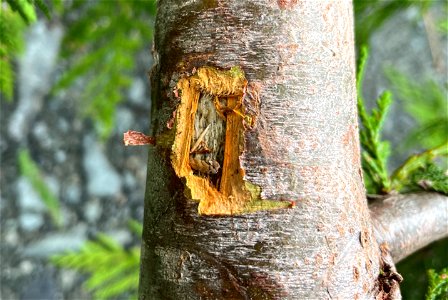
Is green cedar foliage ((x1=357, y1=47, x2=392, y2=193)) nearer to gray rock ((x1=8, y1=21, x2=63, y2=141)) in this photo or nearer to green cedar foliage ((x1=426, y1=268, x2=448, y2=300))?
green cedar foliage ((x1=426, y1=268, x2=448, y2=300))

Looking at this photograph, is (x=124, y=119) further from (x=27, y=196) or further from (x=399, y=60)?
(x=399, y=60)

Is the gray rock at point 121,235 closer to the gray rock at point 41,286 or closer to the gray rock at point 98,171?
the gray rock at point 98,171

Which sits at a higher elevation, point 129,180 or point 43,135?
point 43,135

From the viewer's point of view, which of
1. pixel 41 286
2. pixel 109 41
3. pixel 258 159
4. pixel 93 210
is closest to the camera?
pixel 258 159

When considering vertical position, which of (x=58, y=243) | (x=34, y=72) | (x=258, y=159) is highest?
(x=34, y=72)

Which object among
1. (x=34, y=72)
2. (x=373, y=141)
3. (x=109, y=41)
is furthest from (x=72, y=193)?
(x=373, y=141)

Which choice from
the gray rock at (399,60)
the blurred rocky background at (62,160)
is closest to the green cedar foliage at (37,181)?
the blurred rocky background at (62,160)
